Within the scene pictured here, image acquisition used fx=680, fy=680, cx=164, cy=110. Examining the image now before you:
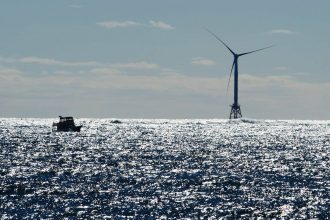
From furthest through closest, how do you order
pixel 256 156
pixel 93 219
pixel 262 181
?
pixel 256 156 → pixel 262 181 → pixel 93 219

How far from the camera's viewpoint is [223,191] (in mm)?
94812

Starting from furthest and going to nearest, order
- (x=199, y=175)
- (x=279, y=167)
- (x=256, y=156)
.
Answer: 1. (x=256, y=156)
2. (x=279, y=167)
3. (x=199, y=175)

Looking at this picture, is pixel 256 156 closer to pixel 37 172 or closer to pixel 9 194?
pixel 37 172

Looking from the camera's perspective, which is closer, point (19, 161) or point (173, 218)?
point (173, 218)

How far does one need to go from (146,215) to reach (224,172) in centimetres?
5138

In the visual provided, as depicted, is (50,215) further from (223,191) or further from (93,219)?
(223,191)

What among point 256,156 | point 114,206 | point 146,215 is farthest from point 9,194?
point 256,156

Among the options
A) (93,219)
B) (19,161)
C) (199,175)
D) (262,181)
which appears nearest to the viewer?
(93,219)

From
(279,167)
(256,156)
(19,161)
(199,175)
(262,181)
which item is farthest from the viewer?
(256,156)

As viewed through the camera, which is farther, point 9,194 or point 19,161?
point 19,161

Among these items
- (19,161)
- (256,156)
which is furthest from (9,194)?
(256,156)

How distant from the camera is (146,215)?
7400cm

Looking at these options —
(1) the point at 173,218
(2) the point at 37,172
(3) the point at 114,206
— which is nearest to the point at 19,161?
(2) the point at 37,172

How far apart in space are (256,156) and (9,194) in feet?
300
